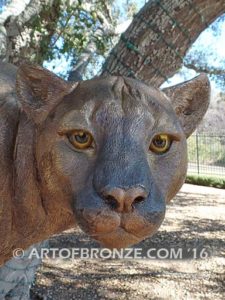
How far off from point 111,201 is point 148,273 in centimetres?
521

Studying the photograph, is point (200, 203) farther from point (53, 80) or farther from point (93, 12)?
point (53, 80)

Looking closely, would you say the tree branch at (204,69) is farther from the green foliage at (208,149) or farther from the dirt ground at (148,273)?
the green foliage at (208,149)

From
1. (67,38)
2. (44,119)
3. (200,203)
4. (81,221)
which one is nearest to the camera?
(81,221)

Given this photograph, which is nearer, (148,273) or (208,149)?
(148,273)

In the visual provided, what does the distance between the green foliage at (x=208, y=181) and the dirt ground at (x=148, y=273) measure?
808cm

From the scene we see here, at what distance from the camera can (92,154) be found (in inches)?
47.9

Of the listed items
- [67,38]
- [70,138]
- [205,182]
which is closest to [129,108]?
[70,138]

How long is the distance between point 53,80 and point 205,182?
55.5 ft

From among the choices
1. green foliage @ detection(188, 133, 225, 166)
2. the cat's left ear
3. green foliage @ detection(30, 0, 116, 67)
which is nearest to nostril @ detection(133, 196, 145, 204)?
the cat's left ear

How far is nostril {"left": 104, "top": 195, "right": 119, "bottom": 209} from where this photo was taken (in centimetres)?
109

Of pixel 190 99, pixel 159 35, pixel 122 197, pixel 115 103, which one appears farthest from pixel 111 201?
pixel 159 35

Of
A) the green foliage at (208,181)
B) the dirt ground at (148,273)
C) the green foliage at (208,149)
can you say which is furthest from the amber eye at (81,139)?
the green foliage at (208,149)

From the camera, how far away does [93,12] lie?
18.5 feet

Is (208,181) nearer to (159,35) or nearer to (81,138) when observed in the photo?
(159,35)
